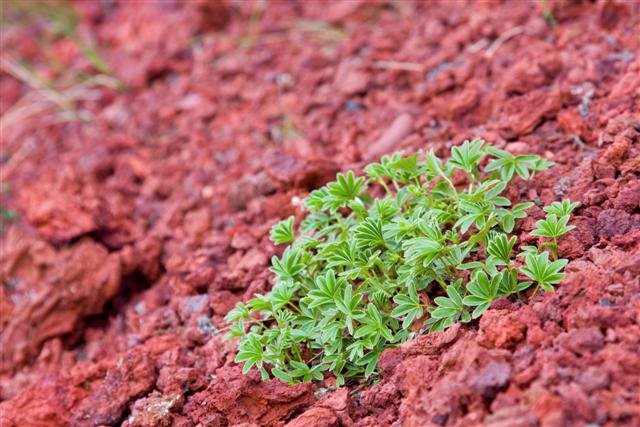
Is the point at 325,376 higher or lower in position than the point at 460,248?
lower

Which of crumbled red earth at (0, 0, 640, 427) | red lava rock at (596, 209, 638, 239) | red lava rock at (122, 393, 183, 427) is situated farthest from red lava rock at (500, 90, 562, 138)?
red lava rock at (122, 393, 183, 427)

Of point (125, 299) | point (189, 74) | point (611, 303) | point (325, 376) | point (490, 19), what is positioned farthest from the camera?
point (189, 74)

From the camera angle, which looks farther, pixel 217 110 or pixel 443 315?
pixel 217 110

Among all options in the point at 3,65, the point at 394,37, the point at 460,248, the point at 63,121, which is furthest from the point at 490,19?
the point at 3,65

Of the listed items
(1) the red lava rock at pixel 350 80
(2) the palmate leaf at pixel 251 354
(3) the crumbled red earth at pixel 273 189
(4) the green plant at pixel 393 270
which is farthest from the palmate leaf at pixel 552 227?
(1) the red lava rock at pixel 350 80

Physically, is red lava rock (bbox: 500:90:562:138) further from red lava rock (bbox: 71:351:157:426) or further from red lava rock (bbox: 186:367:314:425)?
red lava rock (bbox: 71:351:157:426)

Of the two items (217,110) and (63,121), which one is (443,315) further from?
(63,121)

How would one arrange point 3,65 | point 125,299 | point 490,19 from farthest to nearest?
point 3,65 < point 490,19 < point 125,299
